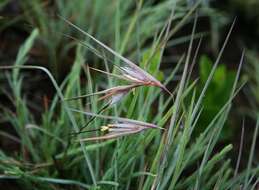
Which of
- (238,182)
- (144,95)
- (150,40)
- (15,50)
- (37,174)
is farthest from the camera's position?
(150,40)

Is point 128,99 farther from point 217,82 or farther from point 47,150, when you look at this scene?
point 217,82

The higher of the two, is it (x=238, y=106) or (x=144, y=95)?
(x=144, y=95)

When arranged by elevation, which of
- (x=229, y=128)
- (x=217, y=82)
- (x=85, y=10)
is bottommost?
(x=229, y=128)

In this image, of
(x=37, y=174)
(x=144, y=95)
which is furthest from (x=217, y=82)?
(x=37, y=174)

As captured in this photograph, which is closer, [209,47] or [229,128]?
[229,128]

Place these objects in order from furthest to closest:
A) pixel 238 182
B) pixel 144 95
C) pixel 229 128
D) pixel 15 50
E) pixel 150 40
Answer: pixel 150 40, pixel 15 50, pixel 229 128, pixel 144 95, pixel 238 182

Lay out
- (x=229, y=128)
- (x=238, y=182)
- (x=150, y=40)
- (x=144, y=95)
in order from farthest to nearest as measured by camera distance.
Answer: (x=150, y=40)
(x=229, y=128)
(x=144, y=95)
(x=238, y=182)

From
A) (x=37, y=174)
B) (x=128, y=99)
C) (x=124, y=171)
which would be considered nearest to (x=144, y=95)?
(x=128, y=99)

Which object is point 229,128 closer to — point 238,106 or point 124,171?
point 238,106

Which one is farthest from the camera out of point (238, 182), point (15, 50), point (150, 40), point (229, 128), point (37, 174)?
point (150, 40)
